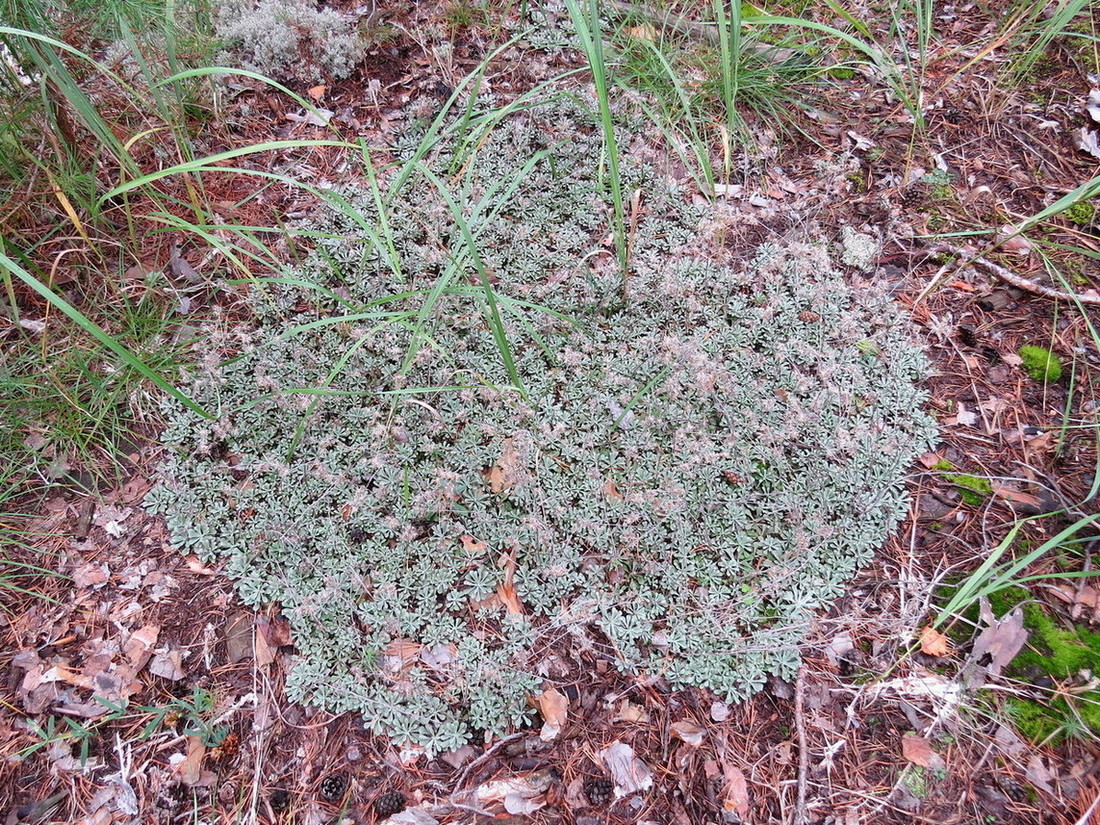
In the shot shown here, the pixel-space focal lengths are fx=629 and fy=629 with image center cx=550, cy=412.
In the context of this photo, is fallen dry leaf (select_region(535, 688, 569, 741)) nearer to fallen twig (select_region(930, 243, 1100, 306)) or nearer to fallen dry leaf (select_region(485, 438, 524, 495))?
fallen dry leaf (select_region(485, 438, 524, 495))

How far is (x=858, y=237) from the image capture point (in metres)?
2.88

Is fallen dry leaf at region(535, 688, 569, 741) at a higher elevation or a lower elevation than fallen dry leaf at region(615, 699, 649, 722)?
higher

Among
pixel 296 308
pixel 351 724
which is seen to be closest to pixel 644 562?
pixel 351 724

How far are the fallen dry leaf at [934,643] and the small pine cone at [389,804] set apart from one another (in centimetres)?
173

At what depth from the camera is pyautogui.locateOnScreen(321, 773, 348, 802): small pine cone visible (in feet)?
6.28

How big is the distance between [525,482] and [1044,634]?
5.83ft

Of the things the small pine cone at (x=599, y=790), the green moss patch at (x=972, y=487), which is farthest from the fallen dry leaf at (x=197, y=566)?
the green moss patch at (x=972, y=487)

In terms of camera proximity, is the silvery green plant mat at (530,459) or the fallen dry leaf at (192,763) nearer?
the fallen dry leaf at (192,763)

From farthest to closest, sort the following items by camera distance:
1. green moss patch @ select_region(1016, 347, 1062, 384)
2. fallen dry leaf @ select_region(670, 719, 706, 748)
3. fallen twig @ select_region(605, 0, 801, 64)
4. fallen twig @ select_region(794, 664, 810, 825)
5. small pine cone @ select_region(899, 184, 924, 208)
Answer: fallen twig @ select_region(605, 0, 801, 64), small pine cone @ select_region(899, 184, 924, 208), green moss patch @ select_region(1016, 347, 1062, 384), fallen dry leaf @ select_region(670, 719, 706, 748), fallen twig @ select_region(794, 664, 810, 825)

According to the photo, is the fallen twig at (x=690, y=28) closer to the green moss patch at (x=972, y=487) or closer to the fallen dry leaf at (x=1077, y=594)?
the green moss patch at (x=972, y=487)

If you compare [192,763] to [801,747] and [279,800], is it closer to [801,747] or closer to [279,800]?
[279,800]

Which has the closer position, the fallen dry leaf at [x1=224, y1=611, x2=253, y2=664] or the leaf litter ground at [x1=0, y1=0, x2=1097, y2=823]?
the leaf litter ground at [x1=0, y1=0, x2=1097, y2=823]

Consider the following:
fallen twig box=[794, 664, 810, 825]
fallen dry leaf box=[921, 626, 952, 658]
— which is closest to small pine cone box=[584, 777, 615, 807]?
fallen twig box=[794, 664, 810, 825]

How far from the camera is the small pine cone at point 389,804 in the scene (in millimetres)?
1880
